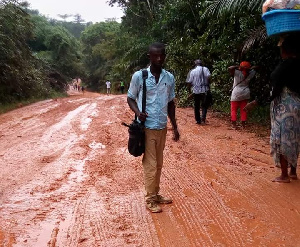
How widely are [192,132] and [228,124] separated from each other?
1.44 meters

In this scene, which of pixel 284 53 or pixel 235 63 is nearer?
pixel 284 53

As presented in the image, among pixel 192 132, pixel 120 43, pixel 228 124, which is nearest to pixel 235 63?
pixel 228 124

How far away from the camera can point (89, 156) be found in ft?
21.2

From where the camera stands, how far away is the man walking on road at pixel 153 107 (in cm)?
381

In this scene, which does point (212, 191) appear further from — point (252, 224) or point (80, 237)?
point (80, 237)

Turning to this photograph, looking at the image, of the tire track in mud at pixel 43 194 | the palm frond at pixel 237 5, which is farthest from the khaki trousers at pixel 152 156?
the palm frond at pixel 237 5

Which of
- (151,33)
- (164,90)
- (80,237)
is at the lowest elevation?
(80,237)

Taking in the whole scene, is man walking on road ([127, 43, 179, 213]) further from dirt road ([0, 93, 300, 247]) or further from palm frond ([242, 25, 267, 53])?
palm frond ([242, 25, 267, 53])

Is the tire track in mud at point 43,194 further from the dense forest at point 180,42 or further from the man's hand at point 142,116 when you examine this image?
the dense forest at point 180,42

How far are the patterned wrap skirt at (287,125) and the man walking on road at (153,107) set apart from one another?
57.2 inches

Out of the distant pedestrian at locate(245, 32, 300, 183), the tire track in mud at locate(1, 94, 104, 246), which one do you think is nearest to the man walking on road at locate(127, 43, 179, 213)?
the tire track in mud at locate(1, 94, 104, 246)

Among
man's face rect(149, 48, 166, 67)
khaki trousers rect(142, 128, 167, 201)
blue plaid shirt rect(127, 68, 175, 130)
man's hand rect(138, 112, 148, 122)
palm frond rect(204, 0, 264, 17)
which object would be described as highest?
palm frond rect(204, 0, 264, 17)

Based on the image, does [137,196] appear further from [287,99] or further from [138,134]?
[287,99]

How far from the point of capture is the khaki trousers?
3906 mm
